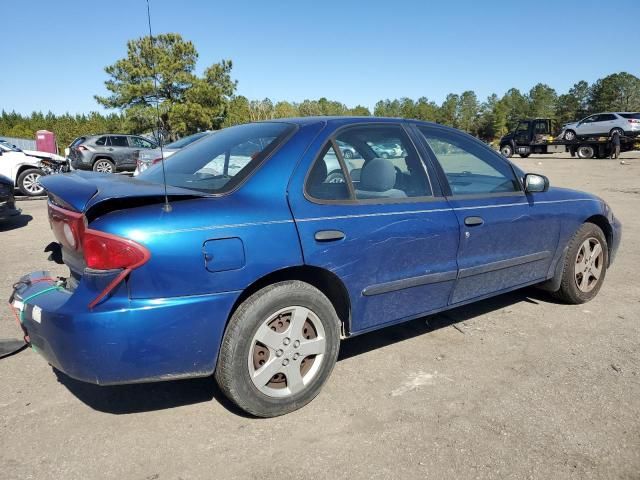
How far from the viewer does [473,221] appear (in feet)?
11.0

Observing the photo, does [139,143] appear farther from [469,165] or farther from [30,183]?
[469,165]

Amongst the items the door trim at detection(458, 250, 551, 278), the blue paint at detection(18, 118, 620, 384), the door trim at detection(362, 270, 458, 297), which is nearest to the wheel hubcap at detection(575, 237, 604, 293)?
the door trim at detection(458, 250, 551, 278)

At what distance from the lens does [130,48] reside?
139 feet

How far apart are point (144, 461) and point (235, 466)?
1.37 ft

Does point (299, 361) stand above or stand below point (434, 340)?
above

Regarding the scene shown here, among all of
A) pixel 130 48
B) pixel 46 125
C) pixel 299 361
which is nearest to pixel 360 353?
pixel 299 361

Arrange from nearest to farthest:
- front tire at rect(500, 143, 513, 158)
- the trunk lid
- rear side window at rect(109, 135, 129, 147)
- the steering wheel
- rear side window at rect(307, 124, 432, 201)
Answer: the trunk lid
the steering wheel
rear side window at rect(307, 124, 432, 201)
rear side window at rect(109, 135, 129, 147)
front tire at rect(500, 143, 513, 158)

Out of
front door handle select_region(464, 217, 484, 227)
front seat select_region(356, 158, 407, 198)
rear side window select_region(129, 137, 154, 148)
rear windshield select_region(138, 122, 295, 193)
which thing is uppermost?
rear side window select_region(129, 137, 154, 148)

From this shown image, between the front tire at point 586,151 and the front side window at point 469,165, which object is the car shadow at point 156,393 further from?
the front tire at point 586,151

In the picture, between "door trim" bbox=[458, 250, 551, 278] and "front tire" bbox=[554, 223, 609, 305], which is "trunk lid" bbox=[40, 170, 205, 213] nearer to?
"door trim" bbox=[458, 250, 551, 278]

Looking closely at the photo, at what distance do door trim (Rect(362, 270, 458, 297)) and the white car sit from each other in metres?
11.8

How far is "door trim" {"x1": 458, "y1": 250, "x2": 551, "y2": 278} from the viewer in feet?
11.0

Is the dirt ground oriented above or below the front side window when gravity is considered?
below

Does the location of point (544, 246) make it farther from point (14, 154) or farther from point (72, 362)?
point (14, 154)
